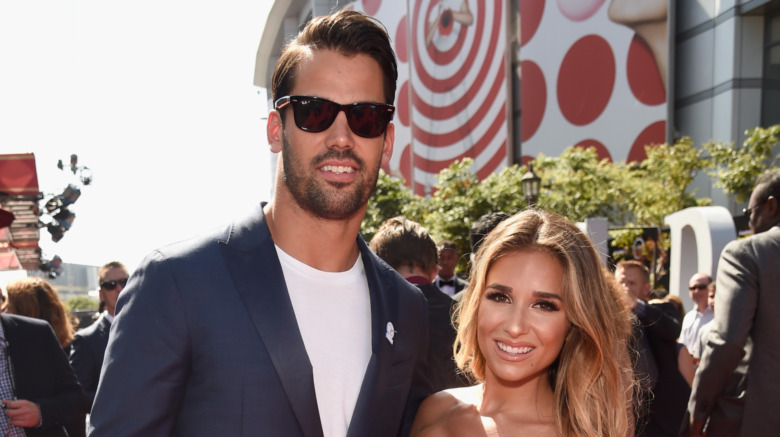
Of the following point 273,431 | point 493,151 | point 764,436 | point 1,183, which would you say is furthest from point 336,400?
point 493,151

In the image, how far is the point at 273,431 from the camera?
192 centimetres

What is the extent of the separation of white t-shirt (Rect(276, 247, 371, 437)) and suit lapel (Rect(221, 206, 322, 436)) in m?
0.09

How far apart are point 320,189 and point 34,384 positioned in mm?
2841

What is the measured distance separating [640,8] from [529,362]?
31.1 metres

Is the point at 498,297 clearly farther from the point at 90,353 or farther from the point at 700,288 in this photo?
the point at 700,288

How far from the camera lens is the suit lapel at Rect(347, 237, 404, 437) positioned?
2070mm

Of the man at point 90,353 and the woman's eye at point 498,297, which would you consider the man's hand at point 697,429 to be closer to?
the woman's eye at point 498,297

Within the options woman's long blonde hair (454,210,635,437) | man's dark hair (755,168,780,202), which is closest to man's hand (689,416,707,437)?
man's dark hair (755,168,780,202)

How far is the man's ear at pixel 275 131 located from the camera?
2.27 m

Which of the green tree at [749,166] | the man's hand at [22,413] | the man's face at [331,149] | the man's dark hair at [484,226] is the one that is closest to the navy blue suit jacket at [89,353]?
the man's hand at [22,413]

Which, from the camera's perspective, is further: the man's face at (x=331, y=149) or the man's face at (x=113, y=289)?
the man's face at (x=113, y=289)

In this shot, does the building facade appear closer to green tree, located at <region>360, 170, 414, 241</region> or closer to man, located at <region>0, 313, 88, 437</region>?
green tree, located at <region>360, 170, 414, 241</region>

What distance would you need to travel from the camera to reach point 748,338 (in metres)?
3.92

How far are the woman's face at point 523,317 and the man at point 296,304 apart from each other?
0.25 meters
